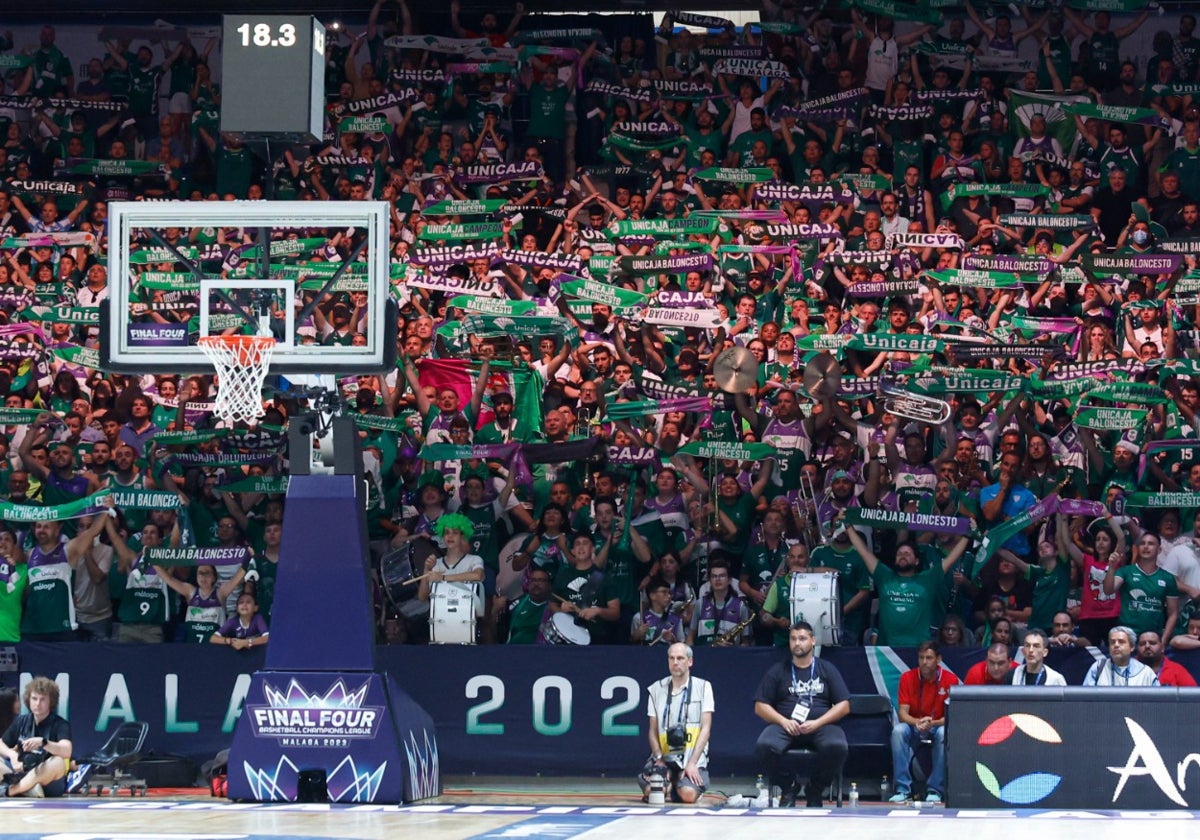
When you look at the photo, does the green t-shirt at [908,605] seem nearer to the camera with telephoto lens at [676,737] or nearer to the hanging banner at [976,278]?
the camera with telephoto lens at [676,737]

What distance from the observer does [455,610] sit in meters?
16.4

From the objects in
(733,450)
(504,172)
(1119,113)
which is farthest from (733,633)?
(1119,113)

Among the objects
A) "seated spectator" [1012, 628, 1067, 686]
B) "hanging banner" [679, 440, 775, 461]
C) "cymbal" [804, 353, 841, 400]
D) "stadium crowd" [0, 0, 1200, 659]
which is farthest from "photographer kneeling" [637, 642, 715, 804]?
"cymbal" [804, 353, 841, 400]

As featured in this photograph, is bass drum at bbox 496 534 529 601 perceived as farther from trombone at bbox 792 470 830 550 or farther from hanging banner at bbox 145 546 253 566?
trombone at bbox 792 470 830 550

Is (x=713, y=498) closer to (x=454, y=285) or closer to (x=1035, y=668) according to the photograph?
(x=1035, y=668)

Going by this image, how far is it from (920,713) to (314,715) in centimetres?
497

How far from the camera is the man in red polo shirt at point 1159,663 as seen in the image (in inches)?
595

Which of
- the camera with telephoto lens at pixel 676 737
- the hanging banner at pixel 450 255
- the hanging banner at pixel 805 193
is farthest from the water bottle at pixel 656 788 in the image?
the hanging banner at pixel 805 193

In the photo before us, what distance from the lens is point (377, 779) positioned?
46.0ft

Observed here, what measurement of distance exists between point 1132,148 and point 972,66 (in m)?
2.37

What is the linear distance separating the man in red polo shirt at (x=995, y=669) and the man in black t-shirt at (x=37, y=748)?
743 cm

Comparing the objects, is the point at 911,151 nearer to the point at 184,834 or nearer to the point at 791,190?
the point at 791,190

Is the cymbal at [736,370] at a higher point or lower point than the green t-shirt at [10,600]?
higher

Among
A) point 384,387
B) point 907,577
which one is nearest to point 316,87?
point 384,387
